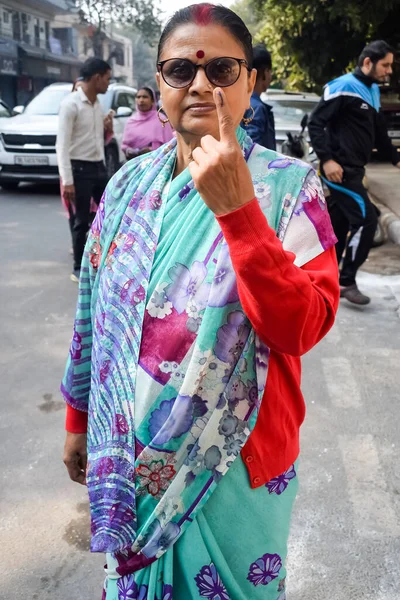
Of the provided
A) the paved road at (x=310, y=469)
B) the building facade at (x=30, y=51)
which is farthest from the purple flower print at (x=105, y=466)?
the building facade at (x=30, y=51)

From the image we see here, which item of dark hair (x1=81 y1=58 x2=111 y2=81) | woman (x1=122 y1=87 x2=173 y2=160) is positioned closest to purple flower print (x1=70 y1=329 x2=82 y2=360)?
dark hair (x1=81 y1=58 x2=111 y2=81)

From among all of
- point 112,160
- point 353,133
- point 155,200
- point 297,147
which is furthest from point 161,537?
point 112,160

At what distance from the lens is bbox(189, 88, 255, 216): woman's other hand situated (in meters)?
1.04

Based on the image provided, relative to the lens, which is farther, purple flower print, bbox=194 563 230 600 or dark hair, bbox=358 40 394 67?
dark hair, bbox=358 40 394 67

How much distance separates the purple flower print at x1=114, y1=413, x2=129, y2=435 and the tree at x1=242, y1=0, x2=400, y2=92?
46.6 ft

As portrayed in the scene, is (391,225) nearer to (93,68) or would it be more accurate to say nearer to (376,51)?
(376,51)

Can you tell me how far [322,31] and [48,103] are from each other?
7916 mm

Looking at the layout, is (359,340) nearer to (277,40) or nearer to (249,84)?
(249,84)

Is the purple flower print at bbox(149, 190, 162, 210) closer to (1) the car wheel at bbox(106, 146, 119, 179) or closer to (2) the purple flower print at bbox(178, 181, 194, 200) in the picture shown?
(2) the purple flower print at bbox(178, 181, 194, 200)

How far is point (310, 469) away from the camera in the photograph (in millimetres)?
2957

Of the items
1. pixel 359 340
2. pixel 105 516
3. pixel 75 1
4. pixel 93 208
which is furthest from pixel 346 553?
pixel 75 1

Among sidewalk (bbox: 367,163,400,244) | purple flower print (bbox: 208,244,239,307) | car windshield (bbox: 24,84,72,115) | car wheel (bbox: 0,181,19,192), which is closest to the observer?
purple flower print (bbox: 208,244,239,307)

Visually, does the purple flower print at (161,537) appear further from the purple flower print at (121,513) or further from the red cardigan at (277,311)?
the red cardigan at (277,311)

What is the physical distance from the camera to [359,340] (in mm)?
4441
